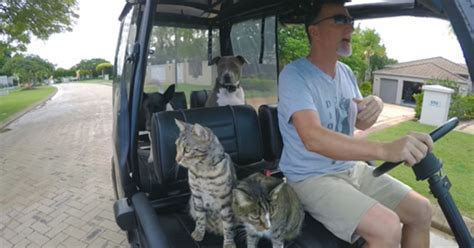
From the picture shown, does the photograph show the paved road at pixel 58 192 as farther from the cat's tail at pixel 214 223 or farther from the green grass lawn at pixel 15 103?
the green grass lawn at pixel 15 103

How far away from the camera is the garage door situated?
60.6 feet

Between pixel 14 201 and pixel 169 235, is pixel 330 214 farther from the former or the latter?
pixel 14 201

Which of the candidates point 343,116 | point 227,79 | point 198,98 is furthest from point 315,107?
point 198,98

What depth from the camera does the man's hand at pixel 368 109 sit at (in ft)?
6.27

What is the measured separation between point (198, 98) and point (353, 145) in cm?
261

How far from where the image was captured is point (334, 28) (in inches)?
72.4

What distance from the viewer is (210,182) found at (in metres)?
1.64

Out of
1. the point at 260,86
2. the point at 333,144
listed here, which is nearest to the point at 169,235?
the point at 333,144

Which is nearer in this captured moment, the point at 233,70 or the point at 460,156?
the point at 233,70

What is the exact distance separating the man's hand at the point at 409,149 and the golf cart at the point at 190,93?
1.22 feet

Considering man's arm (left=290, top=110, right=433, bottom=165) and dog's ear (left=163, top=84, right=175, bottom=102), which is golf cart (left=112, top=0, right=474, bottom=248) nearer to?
dog's ear (left=163, top=84, right=175, bottom=102)

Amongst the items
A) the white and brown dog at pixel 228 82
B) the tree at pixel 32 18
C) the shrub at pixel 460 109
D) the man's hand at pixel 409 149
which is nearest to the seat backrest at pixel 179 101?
the white and brown dog at pixel 228 82

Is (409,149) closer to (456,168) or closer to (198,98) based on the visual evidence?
(198,98)

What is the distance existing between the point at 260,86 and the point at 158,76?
129cm
